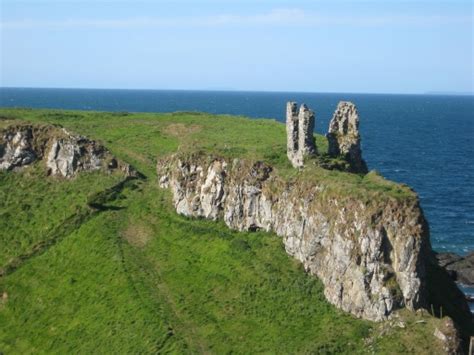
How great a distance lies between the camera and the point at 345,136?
75688 mm

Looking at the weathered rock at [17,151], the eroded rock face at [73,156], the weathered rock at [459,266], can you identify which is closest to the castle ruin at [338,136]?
the weathered rock at [459,266]

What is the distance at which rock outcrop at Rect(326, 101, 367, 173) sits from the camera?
246 ft

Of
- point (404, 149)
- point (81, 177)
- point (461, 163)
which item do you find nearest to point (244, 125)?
point (81, 177)

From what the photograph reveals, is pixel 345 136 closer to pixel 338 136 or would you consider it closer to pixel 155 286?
pixel 338 136

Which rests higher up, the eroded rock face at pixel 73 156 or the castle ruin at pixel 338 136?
the castle ruin at pixel 338 136

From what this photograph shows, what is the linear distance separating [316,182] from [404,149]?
411ft

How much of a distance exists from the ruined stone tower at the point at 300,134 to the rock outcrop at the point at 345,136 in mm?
4923

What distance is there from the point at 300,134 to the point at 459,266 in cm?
3217

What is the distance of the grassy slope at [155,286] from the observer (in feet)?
183

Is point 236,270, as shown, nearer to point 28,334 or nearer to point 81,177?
point 28,334

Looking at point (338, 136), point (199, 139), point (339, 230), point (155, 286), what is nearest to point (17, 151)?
point (199, 139)

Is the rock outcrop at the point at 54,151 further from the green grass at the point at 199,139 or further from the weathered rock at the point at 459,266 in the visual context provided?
the weathered rock at the point at 459,266

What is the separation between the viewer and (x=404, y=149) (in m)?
183

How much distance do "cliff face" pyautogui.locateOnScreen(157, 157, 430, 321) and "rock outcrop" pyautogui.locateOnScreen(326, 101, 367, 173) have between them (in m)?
9.58
